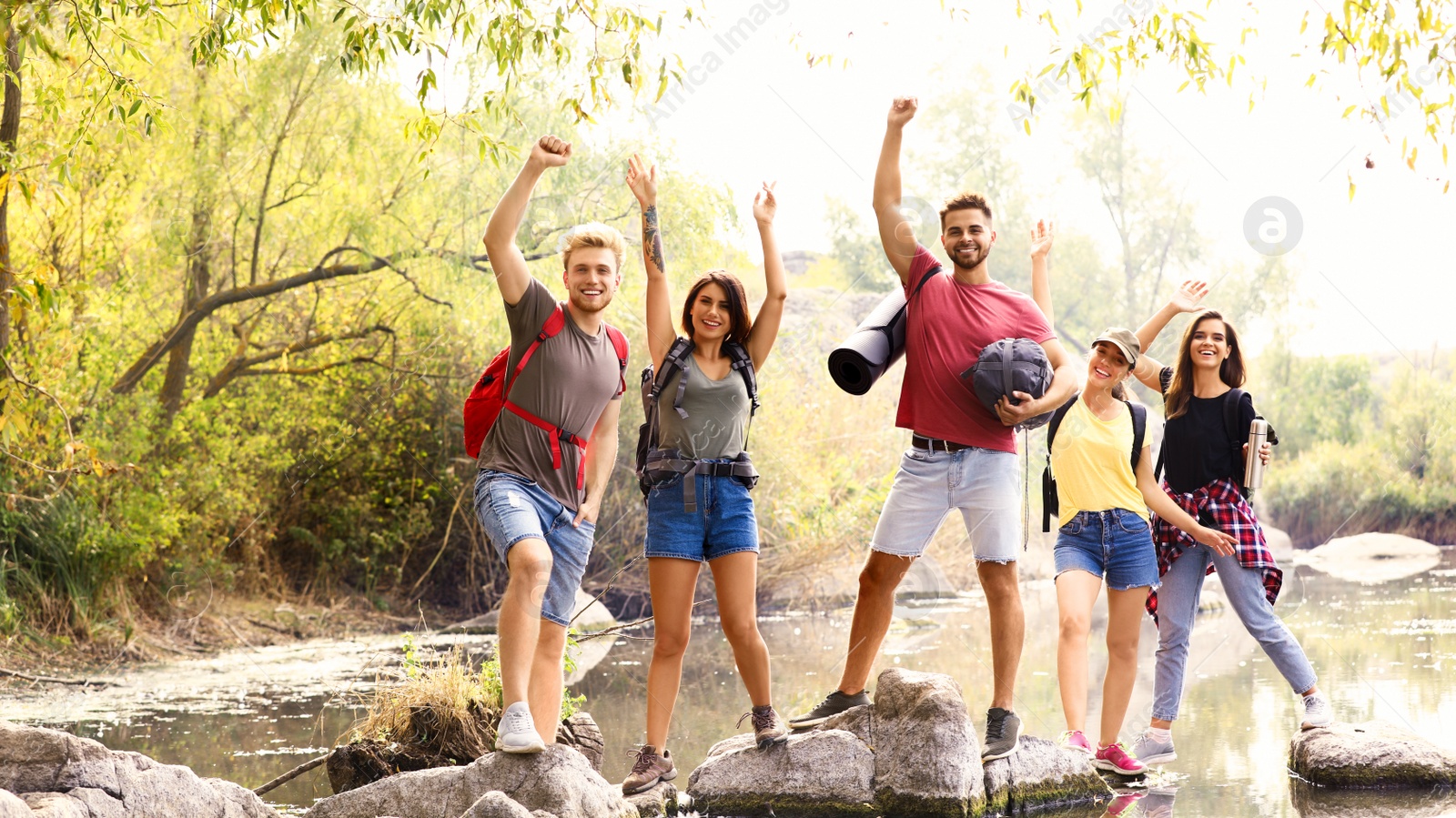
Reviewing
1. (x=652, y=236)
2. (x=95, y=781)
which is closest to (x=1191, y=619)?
(x=652, y=236)

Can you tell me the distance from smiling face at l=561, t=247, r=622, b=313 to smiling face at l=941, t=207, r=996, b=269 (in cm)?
117

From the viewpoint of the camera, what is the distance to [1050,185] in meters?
28.0

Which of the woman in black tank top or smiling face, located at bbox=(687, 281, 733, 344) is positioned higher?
smiling face, located at bbox=(687, 281, 733, 344)

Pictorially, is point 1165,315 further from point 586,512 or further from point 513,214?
point 513,214

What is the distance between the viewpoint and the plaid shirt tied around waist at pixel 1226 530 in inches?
191

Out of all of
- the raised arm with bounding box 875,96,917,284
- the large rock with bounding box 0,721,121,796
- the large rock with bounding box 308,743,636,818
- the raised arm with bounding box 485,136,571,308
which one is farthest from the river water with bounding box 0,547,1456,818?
the raised arm with bounding box 485,136,571,308

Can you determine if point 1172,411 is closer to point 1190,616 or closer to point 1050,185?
point 1190,616

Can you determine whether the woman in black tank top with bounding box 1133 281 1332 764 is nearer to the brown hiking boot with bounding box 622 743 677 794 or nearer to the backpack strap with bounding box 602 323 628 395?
the brown hiking boot with bounding box 622 743 677 794

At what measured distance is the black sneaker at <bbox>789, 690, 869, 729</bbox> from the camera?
4617 millimetres

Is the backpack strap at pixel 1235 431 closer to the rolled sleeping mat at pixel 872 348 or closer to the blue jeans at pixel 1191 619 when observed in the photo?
the blue jeans at pixel 1191 619

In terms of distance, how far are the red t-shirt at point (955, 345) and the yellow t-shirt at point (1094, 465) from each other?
502mm

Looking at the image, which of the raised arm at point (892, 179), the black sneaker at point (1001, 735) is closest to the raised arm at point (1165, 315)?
the raised arm at point (892, 179)

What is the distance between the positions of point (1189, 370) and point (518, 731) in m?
2.86

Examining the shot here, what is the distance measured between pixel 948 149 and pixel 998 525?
2540 cm
